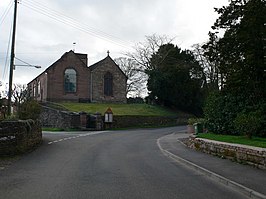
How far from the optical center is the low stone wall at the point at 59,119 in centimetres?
4567

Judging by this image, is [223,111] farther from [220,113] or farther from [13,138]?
[13,138]

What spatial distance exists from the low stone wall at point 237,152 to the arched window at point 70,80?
4766 cm

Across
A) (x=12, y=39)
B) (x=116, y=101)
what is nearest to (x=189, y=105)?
(x=116, y=101)

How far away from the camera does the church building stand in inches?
2499

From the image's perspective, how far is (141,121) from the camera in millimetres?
52469

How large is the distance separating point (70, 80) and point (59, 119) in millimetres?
17574

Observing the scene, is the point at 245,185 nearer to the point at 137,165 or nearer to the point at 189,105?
the point at 137,165

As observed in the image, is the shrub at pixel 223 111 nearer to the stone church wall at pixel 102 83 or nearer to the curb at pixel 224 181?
the curb at pixel 224 181

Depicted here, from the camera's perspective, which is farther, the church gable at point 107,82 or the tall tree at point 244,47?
the church gable at point 107,82

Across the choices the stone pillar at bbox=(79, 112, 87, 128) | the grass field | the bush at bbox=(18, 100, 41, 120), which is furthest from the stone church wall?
the bush at bbox=(18, 100, 41, 120)

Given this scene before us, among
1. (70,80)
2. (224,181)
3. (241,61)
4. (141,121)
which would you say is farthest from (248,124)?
(70,80)

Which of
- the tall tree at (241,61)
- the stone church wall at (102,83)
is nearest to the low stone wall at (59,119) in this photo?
the stone church wall at (102,83)

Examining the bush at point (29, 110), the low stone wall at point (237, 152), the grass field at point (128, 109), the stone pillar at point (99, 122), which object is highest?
the grass field at point (128, 109)

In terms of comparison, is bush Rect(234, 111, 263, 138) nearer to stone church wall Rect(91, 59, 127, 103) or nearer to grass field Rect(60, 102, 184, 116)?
grass field Rect(60, 102, 184, 116)
